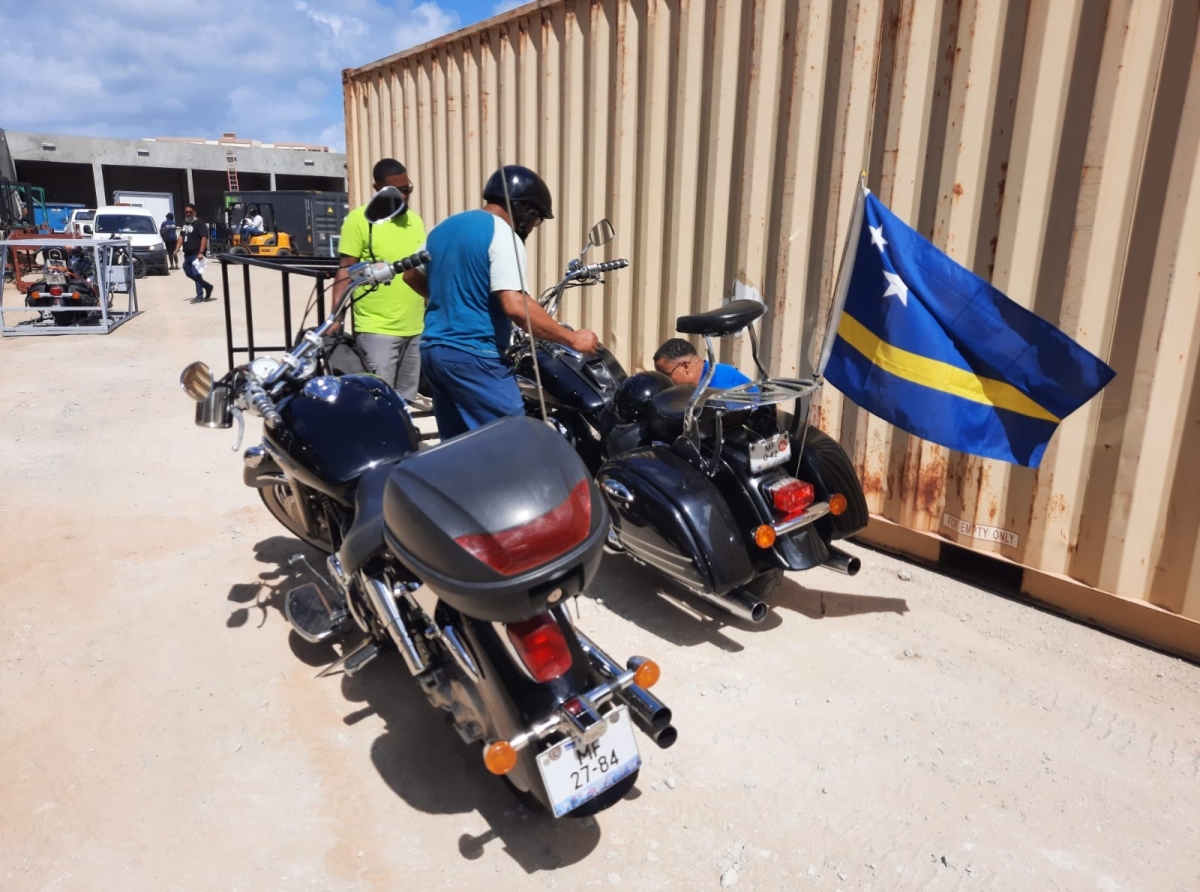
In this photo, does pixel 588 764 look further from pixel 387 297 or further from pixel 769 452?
pixel 387 297

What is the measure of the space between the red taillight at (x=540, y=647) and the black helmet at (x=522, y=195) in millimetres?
1741

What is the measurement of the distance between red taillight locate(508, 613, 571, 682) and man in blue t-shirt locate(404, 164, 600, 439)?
4.48 feet

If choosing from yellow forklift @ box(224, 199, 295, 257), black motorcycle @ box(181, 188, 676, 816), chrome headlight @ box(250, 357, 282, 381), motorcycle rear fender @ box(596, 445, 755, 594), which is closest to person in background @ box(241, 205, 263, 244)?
yellow forklift @ box(224, 199, 295, 257)

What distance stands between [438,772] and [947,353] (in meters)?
2.08

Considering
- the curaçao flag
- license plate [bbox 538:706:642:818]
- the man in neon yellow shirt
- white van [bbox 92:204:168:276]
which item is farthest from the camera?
white van [bbox 92:204:168:276]

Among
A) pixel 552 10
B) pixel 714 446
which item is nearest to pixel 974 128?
pixel 714 446

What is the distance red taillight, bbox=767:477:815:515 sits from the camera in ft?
9.87

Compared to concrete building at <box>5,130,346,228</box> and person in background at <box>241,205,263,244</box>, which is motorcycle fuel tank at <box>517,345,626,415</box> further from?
concrete building at <box>5,130,346,228</box>

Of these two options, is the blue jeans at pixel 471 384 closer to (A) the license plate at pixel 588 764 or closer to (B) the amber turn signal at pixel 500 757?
(A) the license plate at pixel 588 764

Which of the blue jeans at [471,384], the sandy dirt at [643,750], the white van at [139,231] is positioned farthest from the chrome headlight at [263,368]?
the white van at [139,231]

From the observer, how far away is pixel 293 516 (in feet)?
10.6

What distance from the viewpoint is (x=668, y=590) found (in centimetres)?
367

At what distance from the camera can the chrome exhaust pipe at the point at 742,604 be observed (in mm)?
2941

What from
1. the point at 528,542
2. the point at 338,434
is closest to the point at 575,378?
the point at 338,434
